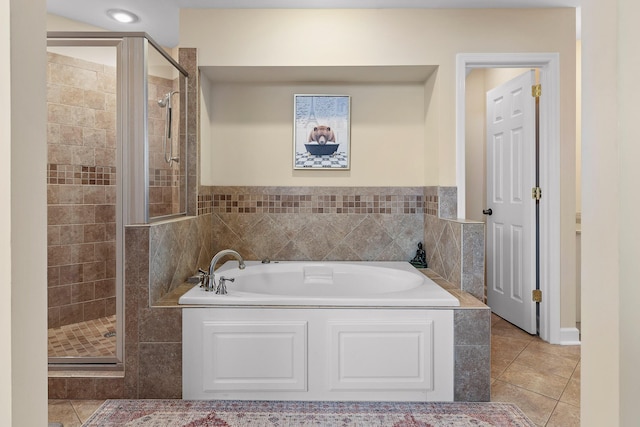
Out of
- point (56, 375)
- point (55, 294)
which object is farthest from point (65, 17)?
point (56, 375)

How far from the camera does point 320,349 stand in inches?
82.1

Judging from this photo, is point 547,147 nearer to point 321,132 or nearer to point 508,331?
point 508,331

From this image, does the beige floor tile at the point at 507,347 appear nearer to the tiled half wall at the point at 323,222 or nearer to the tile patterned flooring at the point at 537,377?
the tile patterned flooring at the point at 537,377

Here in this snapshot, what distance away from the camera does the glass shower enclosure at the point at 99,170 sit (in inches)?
91.7

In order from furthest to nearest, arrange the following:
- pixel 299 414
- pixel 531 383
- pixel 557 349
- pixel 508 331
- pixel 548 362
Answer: pixel 508 331
pixel 557 349
pixel 548 362
pixel 531 383
pixel 299 414

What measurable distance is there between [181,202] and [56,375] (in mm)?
1269

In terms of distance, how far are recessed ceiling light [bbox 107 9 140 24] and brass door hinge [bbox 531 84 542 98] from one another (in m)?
3.10

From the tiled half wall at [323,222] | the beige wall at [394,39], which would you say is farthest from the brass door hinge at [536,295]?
the tiled half wall at [323,222]

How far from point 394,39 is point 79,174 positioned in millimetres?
2354

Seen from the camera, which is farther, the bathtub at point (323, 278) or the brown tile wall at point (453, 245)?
the bathtub at point (323, 278)

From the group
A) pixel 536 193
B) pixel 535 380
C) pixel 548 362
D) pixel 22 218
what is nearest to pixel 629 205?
pixel 22 218

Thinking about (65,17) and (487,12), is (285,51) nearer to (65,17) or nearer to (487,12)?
(487,12)

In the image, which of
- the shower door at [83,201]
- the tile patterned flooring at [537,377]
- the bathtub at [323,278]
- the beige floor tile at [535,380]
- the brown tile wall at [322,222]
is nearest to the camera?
the tile patterned flooring at [537,377]

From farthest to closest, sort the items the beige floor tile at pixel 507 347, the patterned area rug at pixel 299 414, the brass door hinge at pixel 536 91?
the brass door hinge at pixel 536 91 → the beige floor tile at pixel 507 347 → the patterned area rug at pixel 299 414
